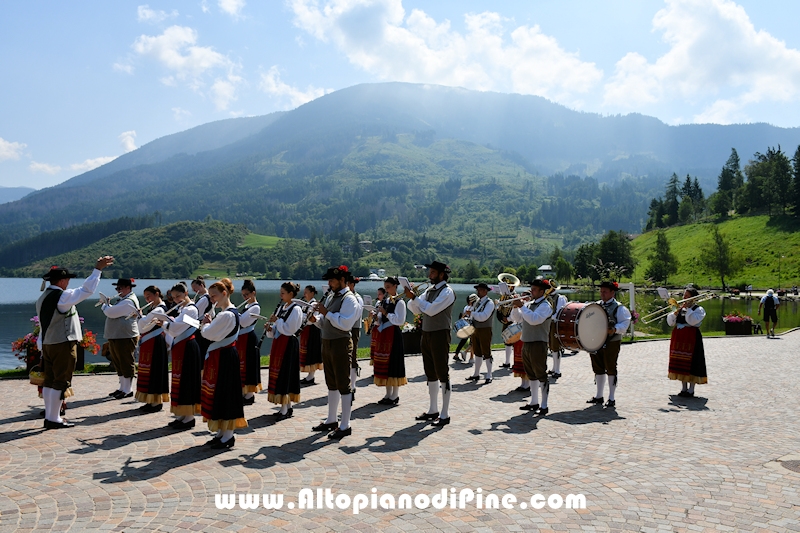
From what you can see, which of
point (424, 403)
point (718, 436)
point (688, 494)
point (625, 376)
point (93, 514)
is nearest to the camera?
point (93, 514)

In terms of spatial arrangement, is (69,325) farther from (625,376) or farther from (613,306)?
(625,376)

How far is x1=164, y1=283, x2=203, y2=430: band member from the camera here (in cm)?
836

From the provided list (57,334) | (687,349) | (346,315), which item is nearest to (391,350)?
(346,315)

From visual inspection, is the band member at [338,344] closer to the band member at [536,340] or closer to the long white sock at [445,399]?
the long white sock at [445,399]

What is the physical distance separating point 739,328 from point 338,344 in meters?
23.0

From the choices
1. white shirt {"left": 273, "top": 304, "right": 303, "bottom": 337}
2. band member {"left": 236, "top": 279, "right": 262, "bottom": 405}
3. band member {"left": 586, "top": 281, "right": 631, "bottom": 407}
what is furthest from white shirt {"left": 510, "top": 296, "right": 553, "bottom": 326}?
band member {"left": 236, "top": 279, "right": 262, "bottom": 405}

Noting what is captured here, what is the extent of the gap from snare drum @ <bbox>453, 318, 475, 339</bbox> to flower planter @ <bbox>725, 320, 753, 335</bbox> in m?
17.0

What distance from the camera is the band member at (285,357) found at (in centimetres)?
915

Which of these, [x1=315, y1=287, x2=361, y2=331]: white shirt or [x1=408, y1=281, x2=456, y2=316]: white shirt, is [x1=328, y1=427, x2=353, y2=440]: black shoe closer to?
[x1=315, y1=287, x2=361, y2=331]: white shirt

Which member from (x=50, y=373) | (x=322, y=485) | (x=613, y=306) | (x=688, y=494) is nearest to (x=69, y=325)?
(x=50, y=373)

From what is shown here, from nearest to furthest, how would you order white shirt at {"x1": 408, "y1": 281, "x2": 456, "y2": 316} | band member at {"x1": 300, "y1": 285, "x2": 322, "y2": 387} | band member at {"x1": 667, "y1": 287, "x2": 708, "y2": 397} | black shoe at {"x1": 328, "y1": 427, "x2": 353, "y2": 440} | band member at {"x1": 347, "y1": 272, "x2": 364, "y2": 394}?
1. black shoe at {"x1": 328, "y1": 427, "x2": 353, "y2": 440}
2. band member at {"x1": 347, "y1": 272, "x2": 364, "y2": 394}
3. white shirt at {"x1": 408, "y1": 281, "x2": 456, "y2": 316}
4. band member at {"x1": 667, "y1": 287, "x2": 708, "y2": 397}
5. band member at {"x1": 300, "y1": 285, "x2": 322, "y2": 387}

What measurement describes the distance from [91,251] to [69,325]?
183699 mm

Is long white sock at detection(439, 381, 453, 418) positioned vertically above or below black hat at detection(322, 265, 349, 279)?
below

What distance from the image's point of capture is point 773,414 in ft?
31.2
